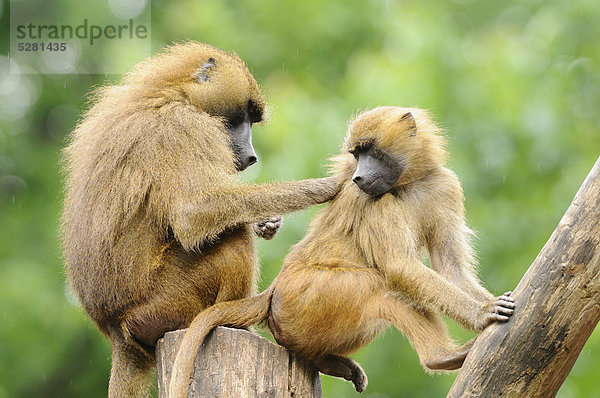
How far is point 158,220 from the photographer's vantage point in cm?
570

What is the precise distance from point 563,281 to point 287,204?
2.13 m

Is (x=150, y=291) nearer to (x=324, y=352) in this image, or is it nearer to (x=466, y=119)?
(x=324, y=352)

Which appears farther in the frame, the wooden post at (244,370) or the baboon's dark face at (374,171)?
the baboon's dark face at (374,171)

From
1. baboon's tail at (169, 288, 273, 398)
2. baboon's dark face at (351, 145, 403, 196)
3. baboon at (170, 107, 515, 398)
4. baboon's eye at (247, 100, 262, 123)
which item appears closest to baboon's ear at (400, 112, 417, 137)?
baboon at (170, 107, 515, 398)

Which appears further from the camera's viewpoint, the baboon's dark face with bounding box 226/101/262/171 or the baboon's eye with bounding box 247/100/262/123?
the baboon's eye with bounding box 247/100/262/123

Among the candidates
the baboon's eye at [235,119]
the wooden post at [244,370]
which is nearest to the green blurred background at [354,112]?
the baboon's eye at [235,119]

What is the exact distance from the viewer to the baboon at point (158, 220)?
18.3 ft

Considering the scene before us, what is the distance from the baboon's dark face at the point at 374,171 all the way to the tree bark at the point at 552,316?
1.28 meters

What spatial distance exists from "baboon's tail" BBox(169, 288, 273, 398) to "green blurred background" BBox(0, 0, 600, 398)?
2.35m

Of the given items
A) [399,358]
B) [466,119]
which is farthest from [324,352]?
[466,119]

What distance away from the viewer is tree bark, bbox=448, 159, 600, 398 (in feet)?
14.1

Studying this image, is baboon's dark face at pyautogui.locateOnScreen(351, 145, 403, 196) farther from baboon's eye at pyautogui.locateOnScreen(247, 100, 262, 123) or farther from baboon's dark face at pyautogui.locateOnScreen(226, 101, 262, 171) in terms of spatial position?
baboon's eye at pyautogui.locateOnScreen(247, 100, 262, 123)

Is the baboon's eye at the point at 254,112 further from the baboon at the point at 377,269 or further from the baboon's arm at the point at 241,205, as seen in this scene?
the baboon at the point at 377,269

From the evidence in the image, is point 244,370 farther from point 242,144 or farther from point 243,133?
point 243,133
